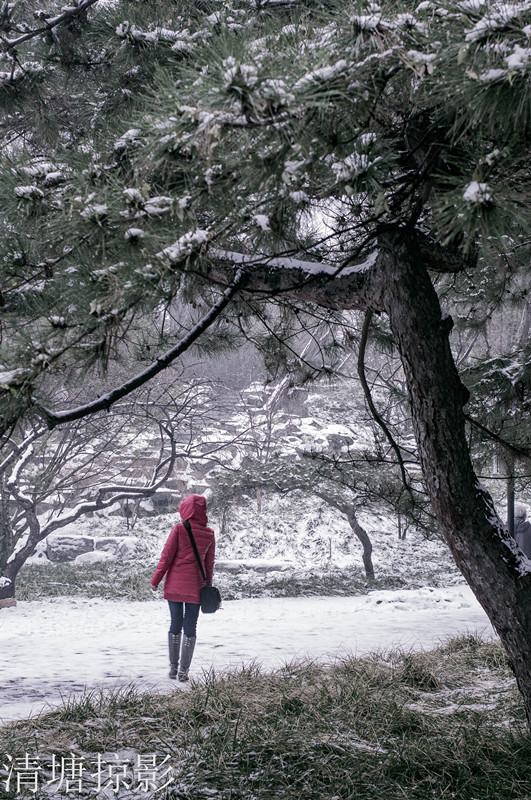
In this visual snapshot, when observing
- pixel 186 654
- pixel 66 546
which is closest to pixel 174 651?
pixel 186 654

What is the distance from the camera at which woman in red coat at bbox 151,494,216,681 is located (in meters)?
4.46

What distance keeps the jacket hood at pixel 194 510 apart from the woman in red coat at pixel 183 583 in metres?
0.04

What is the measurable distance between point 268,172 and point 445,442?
1.43 metres

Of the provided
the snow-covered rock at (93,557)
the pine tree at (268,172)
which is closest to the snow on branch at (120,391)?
the pine tree at (268,172)

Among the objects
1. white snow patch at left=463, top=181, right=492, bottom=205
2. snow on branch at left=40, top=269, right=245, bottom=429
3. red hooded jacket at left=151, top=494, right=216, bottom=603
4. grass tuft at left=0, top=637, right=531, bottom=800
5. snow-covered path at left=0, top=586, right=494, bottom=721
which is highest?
white snow patch at left=463, top=181, right=492, bottom=205

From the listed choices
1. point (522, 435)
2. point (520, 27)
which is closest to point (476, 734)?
point (522, 435)

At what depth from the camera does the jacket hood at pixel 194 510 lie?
Result: 15.6 ft

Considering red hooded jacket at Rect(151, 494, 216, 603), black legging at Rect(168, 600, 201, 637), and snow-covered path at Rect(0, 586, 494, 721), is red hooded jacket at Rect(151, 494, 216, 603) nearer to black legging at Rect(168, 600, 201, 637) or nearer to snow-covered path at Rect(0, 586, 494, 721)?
black legging at Rect(168, 600, 201, 637)

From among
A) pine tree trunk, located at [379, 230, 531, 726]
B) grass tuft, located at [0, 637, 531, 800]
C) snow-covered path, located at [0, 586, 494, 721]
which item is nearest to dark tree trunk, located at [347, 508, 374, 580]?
snow-covered path, located at [0, 586, 494, 721]

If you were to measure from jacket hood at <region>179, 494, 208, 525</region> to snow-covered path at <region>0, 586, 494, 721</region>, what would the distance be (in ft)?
3.70

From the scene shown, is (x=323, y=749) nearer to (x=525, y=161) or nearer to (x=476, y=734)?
(x=476, y=734)

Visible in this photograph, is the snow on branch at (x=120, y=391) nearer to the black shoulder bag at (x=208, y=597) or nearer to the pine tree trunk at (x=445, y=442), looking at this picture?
the pine tree trunk at (x=445, y=442)

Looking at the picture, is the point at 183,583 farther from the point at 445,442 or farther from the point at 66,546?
the point at 66,546

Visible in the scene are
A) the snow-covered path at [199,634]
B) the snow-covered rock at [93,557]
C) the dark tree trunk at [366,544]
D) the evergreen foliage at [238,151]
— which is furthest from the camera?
the snow-covered rock at [93,557]
